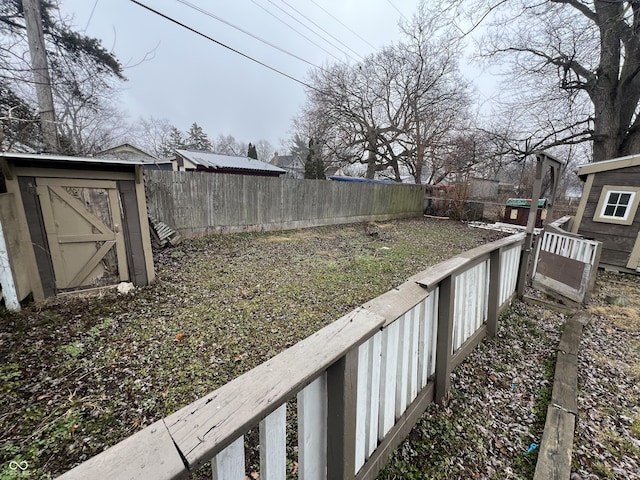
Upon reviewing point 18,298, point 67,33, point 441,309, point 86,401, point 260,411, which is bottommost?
point 86,401

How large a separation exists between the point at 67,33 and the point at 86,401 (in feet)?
31.7

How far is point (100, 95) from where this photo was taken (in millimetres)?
8180

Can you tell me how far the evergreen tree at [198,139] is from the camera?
41.4 m

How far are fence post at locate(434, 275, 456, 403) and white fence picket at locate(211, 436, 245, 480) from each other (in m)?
1.56

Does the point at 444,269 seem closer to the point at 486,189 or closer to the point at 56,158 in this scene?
the point at 56,158

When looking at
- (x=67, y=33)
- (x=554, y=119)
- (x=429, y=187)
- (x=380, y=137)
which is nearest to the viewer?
(x=67, y=33)

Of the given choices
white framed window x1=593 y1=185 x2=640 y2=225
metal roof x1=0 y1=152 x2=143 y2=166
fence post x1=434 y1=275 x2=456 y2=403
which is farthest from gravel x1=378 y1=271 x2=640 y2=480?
metal roof x1=0 y1=152 x2=143 y2=166

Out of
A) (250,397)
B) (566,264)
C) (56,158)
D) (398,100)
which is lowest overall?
(566,264)

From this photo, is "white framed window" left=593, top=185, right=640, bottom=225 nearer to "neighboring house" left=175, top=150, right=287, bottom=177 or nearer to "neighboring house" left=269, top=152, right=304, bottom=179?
"neighboring house" left=175, top=150, right=287, bottom=177

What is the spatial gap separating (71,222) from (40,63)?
6371 mm

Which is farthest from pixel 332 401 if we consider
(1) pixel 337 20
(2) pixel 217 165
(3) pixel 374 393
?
(1) pixel 337 20

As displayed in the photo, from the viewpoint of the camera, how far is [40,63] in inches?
253

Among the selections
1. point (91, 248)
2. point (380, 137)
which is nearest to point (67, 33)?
point (91, 248)

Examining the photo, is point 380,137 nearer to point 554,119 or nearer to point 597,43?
point 554,119
